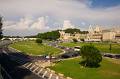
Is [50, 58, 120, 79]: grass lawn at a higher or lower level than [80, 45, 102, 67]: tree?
lower

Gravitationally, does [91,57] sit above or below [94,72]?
above

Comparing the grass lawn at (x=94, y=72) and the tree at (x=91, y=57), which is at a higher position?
the tree at (x=91, y=57)

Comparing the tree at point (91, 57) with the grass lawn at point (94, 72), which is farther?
the tree at point (91, 57)

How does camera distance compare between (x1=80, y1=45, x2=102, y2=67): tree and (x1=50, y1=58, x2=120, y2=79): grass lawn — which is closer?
(x1=50, y1=58, x2=120, y2=79): grass lawn

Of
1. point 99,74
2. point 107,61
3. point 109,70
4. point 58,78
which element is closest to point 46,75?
point 58,78

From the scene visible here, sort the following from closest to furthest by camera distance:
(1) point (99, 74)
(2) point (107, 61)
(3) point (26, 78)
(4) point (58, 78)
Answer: (3) point (26, 78)
(4) point (58, 78)
(1) point (99, 74)
(2) point (107, 61)

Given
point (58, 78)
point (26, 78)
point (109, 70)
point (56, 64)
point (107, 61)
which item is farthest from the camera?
point (107, 61)

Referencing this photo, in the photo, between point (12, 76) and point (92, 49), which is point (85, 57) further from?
point (12, 76)

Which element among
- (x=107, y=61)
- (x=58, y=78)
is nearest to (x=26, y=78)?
(x=58, y=78)

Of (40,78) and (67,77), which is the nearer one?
(40,78)

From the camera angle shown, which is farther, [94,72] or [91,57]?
[91,57]
